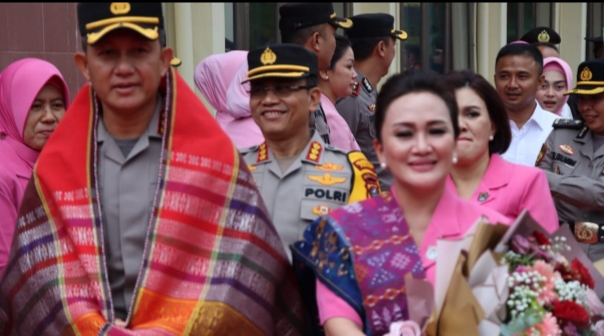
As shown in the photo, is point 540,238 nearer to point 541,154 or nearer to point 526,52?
point 541,154

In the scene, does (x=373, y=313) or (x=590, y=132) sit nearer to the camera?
(x=373, y=313)

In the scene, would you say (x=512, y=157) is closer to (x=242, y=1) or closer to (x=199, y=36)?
(x=199, y=36)

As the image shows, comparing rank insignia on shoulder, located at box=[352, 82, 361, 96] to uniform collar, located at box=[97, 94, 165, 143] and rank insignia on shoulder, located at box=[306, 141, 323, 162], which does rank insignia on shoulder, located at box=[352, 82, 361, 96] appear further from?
uniform collar, located at box=[97, 94, 165, 143]

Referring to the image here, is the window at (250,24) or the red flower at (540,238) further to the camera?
the window at (250,24)

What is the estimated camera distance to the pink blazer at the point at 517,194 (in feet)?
15.0

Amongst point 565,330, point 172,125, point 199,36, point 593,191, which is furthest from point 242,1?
point 565,330

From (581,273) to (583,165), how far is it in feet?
6.96

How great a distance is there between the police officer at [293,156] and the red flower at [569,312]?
3.42ft

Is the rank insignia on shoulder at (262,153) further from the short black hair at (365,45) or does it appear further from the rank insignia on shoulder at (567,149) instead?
the short black hair at (365,45)

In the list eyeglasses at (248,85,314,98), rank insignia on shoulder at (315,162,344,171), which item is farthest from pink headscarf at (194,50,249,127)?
rank insignia on shoulder at (315,162,344,171)

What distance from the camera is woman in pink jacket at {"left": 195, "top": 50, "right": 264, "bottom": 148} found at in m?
5.87

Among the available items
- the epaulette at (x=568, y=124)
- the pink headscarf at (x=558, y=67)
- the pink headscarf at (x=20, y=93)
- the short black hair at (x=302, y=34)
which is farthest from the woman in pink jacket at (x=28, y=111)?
the pink headscarf at (x=558, y=67)

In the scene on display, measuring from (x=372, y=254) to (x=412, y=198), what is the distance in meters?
0.25

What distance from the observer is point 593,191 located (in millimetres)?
5672
